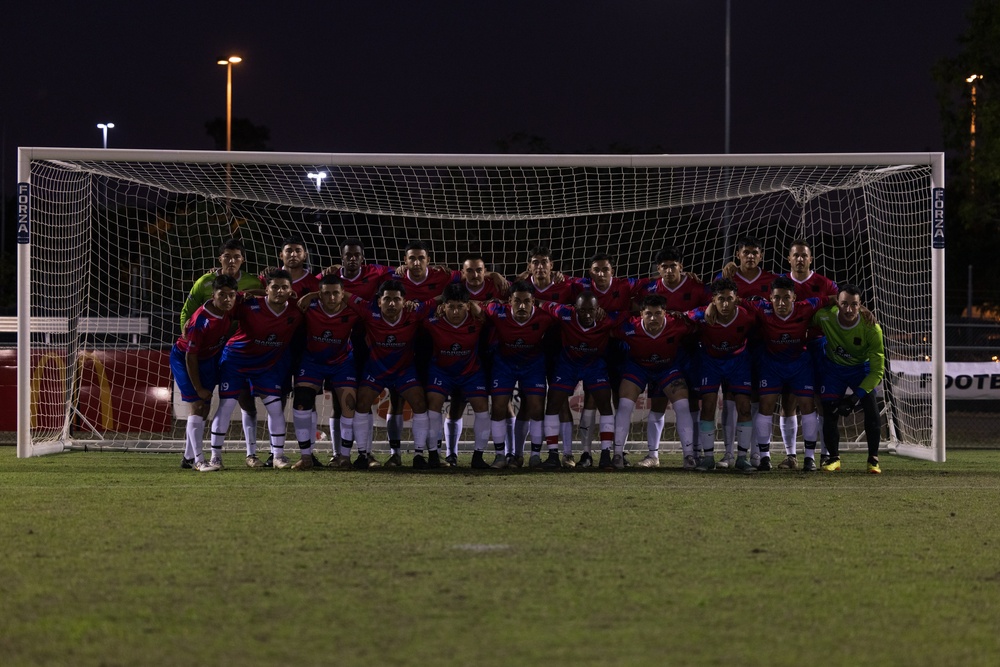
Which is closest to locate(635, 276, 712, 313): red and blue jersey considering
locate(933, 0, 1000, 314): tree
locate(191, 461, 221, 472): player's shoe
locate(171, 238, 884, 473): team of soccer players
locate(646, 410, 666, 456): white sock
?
locate(171, 238, 884, 473): team of soccer players

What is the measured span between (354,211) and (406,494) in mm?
5141

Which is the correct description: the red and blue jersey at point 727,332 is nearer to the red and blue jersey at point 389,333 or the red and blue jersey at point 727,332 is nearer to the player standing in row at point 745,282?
the player standing in row at point 745,282

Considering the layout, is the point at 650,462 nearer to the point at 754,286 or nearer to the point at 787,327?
the point at 787,327

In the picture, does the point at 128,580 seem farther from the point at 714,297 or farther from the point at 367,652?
the point at 714,297

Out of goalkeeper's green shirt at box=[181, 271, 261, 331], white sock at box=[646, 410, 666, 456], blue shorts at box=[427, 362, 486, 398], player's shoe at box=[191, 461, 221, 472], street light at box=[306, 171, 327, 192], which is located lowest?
player's shoe at box=[191, 461, 221, 472]

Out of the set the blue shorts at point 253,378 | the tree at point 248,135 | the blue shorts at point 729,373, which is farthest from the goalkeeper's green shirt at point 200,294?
the tree at point 248,135

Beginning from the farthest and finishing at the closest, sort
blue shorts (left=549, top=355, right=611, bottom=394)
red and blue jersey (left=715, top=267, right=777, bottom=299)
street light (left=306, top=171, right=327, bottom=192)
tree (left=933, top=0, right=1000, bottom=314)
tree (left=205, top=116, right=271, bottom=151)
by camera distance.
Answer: tree (left=205, top=116, right=271, bottom=151), tree (left=933, top=0, right=1000, bottom=314), street light (left=306, top=171, right=327, bottom=192), red and blue jersey (left=715, top=267, right=777, bottom=299), blue shorts (left=549, top=355, right=611, bottom=394)

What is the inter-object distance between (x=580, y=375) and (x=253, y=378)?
2.61m

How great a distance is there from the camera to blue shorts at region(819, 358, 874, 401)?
9.05m

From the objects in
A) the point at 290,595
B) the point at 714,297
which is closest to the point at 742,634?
the point at 290,595

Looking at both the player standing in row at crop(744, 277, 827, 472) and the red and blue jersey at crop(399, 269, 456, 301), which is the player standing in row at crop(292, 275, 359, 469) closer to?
the red and blue jersey at crop(399, 269, 456, 301)

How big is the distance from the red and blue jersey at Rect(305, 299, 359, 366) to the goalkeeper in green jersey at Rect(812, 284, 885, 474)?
12.1ft

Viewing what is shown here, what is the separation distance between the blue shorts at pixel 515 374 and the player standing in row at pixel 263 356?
5.32 feet

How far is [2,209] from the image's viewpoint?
44.2 meters
